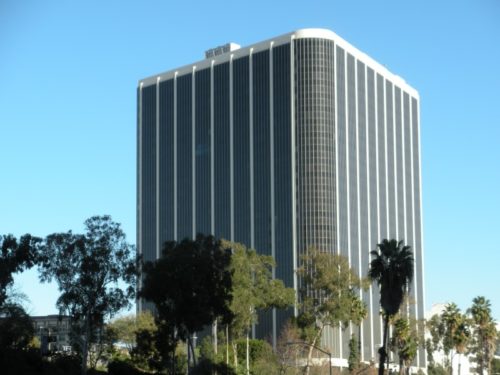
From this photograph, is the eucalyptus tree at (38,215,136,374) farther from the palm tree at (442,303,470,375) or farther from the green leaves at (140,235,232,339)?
the palm tree at (442,303,470,375)

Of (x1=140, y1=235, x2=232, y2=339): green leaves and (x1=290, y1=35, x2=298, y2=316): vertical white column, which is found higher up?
(x1=290, y1=35, x2=298, y2=316): vertical white column

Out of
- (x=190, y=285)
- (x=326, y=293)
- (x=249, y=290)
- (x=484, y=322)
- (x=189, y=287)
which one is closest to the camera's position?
(x=190, y=285)

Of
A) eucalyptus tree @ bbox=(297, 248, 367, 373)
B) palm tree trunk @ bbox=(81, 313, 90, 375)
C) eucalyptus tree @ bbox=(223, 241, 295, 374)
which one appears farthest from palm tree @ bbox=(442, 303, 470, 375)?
palm tree trunk @ bbox=(81, 313, 90, 375)

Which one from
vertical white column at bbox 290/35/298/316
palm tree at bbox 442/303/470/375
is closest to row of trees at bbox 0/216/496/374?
palm tree at bbox 442/303/470/375

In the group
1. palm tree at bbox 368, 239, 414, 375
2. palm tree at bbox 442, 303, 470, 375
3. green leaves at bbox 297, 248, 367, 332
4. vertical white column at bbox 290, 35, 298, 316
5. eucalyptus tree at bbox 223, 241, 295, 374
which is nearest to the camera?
palm tree at bbox 368, 239, 414, 375

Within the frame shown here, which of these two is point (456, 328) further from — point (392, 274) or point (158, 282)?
point (158, 282)

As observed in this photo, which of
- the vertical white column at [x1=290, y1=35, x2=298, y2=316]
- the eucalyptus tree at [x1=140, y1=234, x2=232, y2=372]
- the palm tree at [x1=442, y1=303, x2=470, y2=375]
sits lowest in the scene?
the palm tree at [x1=442, y1=303, x2=470, y2=375]

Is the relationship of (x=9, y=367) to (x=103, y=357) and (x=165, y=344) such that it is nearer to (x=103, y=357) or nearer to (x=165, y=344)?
(x=165, y=344)

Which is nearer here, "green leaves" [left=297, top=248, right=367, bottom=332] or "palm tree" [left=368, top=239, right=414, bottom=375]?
"palm tree" [left=368, top=239, right=414, bottom=375]

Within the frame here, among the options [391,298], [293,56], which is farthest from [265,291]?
[293,56]

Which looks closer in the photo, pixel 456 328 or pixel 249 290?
pixel 249 290

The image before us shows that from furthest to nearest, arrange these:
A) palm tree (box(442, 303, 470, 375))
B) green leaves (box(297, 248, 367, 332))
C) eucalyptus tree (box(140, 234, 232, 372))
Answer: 1. palm tree (box(442, 303, 470, 375))
2. green leaves (box(297, 248, 367, 332))
3. eucalyptus tree (box(140, 234, 232, 372))

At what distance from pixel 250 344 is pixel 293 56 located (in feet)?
275

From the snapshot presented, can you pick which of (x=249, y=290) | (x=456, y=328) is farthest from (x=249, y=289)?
(x=456, y=328)
